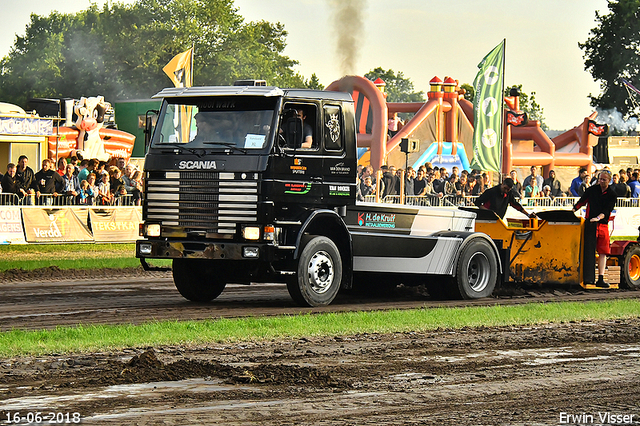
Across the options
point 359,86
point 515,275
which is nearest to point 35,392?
point 515,275

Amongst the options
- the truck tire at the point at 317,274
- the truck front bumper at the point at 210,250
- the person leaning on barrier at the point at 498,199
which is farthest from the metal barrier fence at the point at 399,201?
the truck front bumper at the point at 210,250

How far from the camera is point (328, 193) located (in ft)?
45.1

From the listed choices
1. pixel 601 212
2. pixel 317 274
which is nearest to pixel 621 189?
pixel 601 212

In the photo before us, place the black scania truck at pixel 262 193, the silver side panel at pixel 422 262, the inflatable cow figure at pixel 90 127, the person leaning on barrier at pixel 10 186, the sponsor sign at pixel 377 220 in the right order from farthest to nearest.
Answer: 1. the inflatable cow figure at pixel 90 127
2. the person leaning on barrier at pixel 10 186
3. the silver side panel at pixel 422 262
4. the sponsor sign at pixel 377 220
5. the black scania truck at pixel 262 193

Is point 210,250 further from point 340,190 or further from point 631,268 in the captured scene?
point 631,268

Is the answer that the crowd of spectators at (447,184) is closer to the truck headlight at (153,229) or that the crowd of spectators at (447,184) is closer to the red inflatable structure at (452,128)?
the red inflatable structure at (452,128)

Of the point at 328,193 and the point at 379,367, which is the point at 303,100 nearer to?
the point at 328,193

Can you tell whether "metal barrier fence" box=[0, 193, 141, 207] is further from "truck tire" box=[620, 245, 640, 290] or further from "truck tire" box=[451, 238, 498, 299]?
"truck tire" box=[620, 245, 640, 290]

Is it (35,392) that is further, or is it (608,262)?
(608,262)

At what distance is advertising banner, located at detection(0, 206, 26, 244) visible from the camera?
22062 mm

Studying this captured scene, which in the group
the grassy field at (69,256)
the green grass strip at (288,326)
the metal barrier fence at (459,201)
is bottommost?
the green grass strip at (288,326)

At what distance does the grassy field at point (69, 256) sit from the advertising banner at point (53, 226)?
26 cm

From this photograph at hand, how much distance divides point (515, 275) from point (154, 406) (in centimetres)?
1065

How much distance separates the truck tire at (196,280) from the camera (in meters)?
14.6
